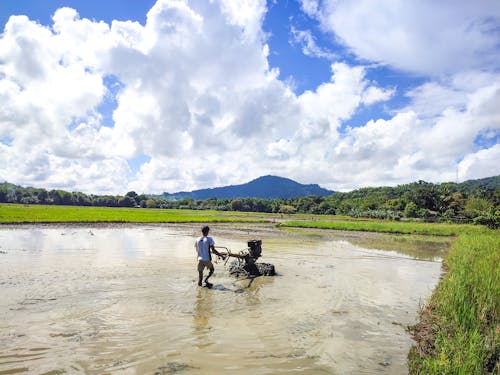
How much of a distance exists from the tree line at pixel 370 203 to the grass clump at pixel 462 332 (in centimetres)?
4192

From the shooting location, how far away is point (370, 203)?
102438 mm

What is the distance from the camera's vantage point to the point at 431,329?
766 cm

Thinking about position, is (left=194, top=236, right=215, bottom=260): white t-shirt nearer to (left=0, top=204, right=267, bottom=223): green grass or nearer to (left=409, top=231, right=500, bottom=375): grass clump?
(left=409, top=231, right=500, bottom=375): grass clump

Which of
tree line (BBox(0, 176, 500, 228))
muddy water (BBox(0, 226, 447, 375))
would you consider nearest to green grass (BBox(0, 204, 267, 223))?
muddy water (BBox(0, 226, 447, 375))

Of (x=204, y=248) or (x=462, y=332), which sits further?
(x=204, y=248)

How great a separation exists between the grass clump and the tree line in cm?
4192

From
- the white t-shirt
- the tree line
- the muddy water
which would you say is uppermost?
the tree line

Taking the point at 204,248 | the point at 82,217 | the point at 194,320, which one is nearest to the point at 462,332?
the point at 194,320

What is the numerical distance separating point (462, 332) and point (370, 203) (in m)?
102

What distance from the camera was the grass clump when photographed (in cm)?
505

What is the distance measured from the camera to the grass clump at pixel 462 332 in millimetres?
5047

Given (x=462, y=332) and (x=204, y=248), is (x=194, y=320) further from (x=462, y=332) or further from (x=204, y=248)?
(x=462, y=332)

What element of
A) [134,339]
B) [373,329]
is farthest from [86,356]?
[373,329]

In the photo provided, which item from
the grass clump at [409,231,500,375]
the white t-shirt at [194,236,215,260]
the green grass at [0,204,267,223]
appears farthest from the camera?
the green grass at [0,204,267,223]
